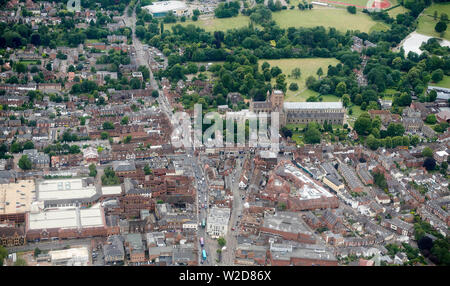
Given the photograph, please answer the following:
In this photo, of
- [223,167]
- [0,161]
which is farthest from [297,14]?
[0,161]

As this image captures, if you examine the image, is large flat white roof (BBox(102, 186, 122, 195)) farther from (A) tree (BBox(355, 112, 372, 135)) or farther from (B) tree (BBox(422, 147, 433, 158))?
(B) tree (BBox(422, 147, 433, 158))

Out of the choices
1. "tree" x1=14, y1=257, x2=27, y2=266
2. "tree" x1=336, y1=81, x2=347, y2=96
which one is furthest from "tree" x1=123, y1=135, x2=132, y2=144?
"tree" x1=336, y1=81, x2=347, y2=96

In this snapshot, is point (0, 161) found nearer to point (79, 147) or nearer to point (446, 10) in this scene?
point (79, 147)

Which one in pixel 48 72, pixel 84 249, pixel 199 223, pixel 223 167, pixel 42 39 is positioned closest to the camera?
pixel 84 249

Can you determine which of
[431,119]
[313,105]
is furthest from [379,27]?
[313,105]

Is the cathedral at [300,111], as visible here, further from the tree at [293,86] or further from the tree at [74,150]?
the tree at [74,150]

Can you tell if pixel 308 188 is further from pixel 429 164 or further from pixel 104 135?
pixel 104 135
